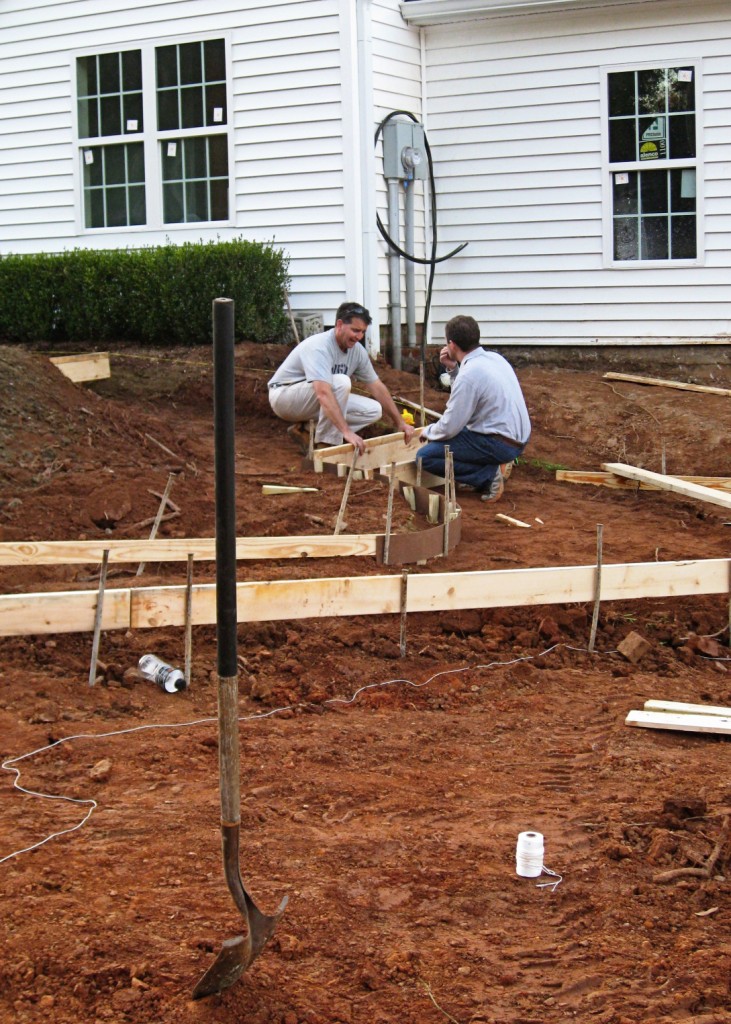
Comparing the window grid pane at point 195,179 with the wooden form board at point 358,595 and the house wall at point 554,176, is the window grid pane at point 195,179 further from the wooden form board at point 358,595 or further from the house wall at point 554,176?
the wooden form board at point 358,595

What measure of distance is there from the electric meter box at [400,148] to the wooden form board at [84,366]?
11.3 feet

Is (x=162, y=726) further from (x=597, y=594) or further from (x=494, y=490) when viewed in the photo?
(x=494, y=490)

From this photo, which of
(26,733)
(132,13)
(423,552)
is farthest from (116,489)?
(132,13)

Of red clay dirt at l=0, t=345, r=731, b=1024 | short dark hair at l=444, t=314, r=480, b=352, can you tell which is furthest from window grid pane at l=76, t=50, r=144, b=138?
red clay dirt at l=0, t=345, r=731, b=1024

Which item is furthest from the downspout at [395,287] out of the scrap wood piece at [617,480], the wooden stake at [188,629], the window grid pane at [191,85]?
the wooden stake at [188,629]

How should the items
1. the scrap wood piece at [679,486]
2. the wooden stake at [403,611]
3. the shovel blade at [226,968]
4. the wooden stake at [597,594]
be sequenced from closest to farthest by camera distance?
the shovel blade at [226,968]
the wooden stake at [403,611]
the wooden stake at [597,594]
the scrap wood piece at [679,486]

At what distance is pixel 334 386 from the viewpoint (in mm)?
9242

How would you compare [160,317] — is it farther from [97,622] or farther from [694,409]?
[97,622]

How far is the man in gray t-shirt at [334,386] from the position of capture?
29.2 feet

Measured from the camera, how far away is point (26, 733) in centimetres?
462

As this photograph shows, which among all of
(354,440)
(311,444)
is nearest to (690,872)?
(354,440)

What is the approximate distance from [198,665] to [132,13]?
9607 millimetres

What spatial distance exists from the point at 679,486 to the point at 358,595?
131 inches

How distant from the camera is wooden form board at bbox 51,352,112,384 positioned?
35.3 feet
